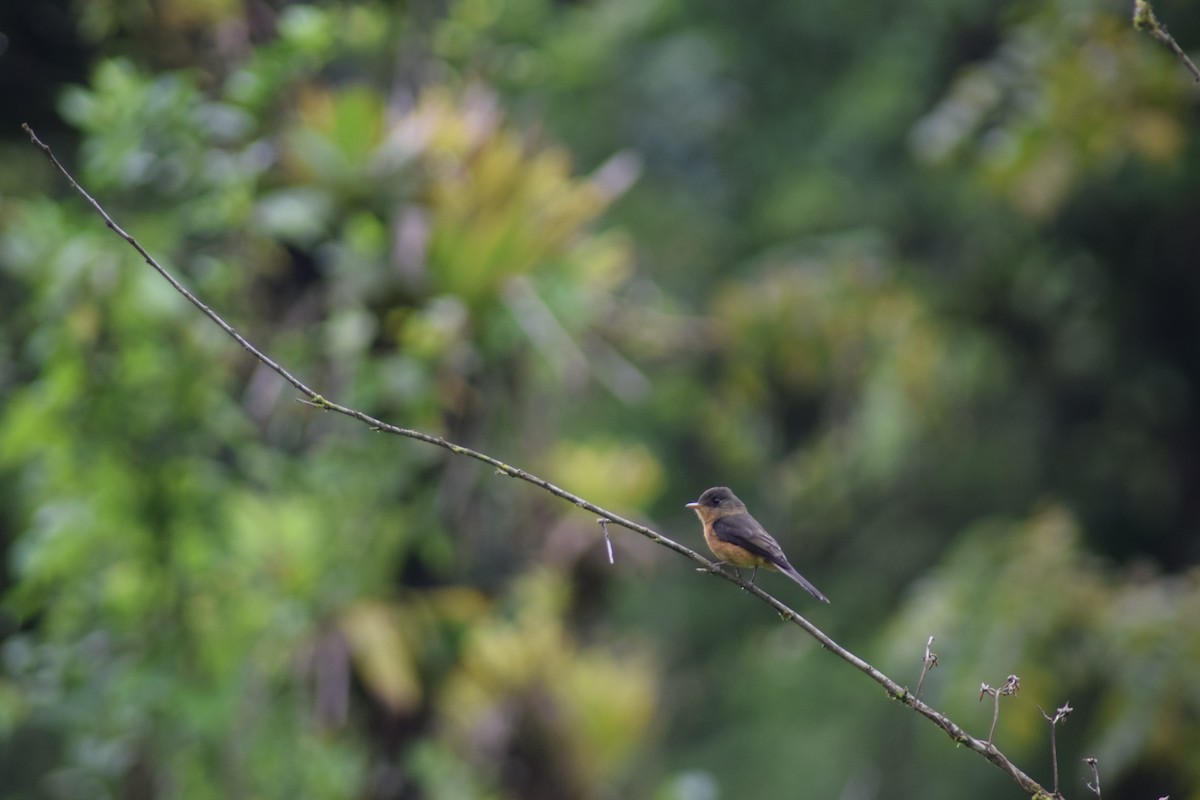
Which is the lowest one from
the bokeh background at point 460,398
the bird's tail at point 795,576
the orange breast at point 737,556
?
the bird's tail at point 795,576

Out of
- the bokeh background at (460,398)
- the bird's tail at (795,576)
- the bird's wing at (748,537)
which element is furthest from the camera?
the bokeh background at (460,398)

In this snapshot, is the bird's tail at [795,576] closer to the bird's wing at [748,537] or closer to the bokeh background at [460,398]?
the bird's wing at [748,537]

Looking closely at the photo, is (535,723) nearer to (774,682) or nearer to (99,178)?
(99,178)

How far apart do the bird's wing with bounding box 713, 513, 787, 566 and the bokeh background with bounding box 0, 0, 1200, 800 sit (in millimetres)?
2175

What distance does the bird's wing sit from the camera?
3.06m

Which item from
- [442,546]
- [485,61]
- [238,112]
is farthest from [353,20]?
[442,546]

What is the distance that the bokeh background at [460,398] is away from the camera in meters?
4.78

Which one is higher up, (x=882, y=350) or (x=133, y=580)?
(x=882, y=350)

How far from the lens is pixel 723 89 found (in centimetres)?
1130

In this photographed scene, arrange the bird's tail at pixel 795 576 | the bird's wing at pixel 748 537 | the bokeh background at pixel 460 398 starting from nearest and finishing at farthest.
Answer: the bird's tail at pixel 795 576
the bird's wing at pixel 748 537
the bokeh background at pixel 460 398

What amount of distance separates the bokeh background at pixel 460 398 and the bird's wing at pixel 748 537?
7.14 ft

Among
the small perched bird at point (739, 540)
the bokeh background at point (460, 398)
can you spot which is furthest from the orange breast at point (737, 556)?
the bokeh background at point (460, 398)

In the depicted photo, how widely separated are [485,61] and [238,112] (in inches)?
63.3

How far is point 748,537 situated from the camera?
10.0ft
